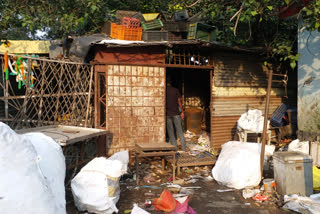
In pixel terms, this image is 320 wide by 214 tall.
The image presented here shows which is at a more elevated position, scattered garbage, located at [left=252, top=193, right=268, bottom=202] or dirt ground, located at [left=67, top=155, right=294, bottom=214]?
scattered garbage, located at [left=252, top=193, right=268, bottom=202]

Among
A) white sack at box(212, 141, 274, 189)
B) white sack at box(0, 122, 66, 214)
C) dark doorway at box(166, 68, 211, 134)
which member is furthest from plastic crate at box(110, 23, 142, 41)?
white sack at box(0, 122, 66, 214)

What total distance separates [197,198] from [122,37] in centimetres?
459

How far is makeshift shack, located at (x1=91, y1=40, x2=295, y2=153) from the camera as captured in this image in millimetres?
6660

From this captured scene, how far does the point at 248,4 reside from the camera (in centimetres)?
520

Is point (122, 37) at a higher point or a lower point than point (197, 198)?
higher

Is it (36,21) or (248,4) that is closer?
(248,4)

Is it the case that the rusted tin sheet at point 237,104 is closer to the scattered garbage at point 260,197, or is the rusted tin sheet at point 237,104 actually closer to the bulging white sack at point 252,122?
the bulging white sack at point 252,122

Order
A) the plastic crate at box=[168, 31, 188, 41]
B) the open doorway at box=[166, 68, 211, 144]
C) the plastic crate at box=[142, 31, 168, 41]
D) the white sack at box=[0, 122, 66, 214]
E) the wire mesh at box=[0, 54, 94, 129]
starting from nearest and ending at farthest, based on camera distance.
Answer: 1. the white sack at box=[0, 122, 66, 214]
2. the wire mesh at box=[0, 54, 94, 129]
3. the plastic crate at box=[142, 31, 168, 41]
4. the plastic crate at box=[168, 31, 188, 41]
5. the open doorway at box=[166, 68, 211, 144]

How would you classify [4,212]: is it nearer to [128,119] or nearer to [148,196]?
[148,196]

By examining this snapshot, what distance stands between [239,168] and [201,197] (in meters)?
0.89

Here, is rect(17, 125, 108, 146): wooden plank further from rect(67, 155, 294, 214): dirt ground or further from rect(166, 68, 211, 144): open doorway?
rect(166, 68, 211, 144): open doorway

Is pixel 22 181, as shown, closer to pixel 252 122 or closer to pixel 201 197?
pixel 201 197

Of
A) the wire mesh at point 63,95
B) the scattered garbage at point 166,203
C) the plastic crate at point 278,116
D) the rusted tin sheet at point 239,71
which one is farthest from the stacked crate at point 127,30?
the scattered garbage at point 166,203

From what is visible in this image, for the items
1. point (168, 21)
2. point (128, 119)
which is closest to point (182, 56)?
point (168, 21)
